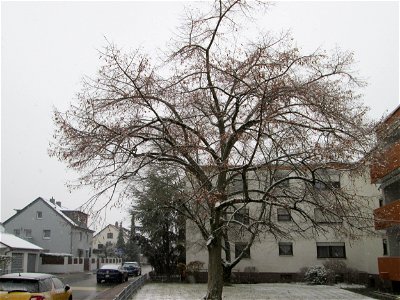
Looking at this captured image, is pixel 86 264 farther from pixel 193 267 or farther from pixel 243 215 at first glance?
pixel 243 215

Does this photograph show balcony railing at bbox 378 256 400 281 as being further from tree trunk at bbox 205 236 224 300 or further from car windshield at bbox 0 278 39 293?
car windshield at bbox 0 278 39 293

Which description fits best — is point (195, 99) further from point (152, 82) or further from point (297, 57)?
point (297, 57)

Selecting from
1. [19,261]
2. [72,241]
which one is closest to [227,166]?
[19,261]

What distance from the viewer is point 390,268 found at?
2570 cm

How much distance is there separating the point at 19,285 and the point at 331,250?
2963 cm

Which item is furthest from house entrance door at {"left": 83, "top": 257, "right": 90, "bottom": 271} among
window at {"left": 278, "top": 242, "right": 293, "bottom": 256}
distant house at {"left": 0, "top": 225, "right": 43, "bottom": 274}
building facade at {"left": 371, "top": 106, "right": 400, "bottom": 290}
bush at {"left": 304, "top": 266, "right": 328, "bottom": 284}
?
building facade at {"left": 371, "top": 106, "right": 400, "bottom": 290}

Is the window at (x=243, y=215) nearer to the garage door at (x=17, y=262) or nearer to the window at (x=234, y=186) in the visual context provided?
the window at (x=234, y=186)

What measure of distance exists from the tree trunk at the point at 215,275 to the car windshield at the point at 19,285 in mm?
6058

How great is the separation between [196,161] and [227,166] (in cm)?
253

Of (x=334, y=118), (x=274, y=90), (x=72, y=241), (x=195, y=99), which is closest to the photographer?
(x=274, y=90)

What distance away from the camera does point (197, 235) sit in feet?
121

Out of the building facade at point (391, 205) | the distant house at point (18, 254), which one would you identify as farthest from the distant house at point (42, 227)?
the building facade at point (391, 205)

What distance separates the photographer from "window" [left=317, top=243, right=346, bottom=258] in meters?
37.3

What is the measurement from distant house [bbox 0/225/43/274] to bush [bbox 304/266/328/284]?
72.1ft
